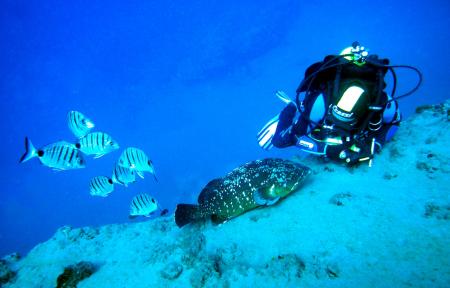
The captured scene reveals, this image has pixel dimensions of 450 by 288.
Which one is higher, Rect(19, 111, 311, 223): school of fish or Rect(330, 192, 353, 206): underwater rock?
Rect(19, 111, 311, 223): school of fish

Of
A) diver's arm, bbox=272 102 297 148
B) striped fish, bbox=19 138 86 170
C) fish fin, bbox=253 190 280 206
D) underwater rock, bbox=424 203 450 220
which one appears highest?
striped fish, bbox=19 138 86 170

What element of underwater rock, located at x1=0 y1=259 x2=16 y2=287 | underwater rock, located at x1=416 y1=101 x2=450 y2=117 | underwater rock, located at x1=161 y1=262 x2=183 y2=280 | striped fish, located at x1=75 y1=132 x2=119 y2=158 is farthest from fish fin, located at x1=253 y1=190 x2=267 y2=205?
underwater rock, located at x1=416 y1=101 x2=450 y2=117

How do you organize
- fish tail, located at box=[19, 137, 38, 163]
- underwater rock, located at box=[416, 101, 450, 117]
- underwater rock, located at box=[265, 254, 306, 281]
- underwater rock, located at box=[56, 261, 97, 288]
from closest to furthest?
underwater rock, located at box=[265, 254, 306, 281]
underwater rock, located at box=[56, 261, 97, 288]
fish tail, located at box=[19, 137, 38, 163]
underwater rock, located at box=[416, 101, 450, 117]

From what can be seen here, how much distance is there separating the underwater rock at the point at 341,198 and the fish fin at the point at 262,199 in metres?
0.84

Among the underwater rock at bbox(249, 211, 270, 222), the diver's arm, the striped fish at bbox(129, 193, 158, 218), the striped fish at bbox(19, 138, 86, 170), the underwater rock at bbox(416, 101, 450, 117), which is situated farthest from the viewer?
the underwater rock at bbox(416, 101, 450, 117)

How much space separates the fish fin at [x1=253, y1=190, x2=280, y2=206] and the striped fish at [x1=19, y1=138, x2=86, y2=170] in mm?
3100

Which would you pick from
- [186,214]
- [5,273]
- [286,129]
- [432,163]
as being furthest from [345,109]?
[5,273]

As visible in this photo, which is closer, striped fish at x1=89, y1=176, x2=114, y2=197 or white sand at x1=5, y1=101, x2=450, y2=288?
white sand at x1=5, y1=101, x2=450, y2=288

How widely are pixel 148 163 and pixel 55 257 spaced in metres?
2.31

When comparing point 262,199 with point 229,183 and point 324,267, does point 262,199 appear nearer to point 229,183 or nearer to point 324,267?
point 229,183

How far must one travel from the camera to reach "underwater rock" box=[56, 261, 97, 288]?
380cm

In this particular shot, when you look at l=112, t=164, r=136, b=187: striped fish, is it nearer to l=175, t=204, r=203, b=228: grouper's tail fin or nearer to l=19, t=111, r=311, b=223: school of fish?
l=19, t=111, r=311, b=223: school of fish

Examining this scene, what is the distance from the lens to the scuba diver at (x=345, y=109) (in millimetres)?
4156

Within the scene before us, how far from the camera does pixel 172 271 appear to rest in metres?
3.49
